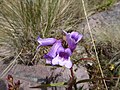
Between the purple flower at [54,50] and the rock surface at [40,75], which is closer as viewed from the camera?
the purple flower at [54,50]

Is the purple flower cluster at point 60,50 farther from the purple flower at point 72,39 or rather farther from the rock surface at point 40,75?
the rock surface at point 40,75

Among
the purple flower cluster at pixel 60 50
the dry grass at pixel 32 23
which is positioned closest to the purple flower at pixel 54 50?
the purple flower cluster at pixel 60 50

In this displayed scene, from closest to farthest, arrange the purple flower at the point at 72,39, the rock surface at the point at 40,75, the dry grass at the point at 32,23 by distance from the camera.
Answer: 1. the purple flower at the point at 72,39
2. the rock surface at the point at 40,75
3. the dry grass at the point at 32,23

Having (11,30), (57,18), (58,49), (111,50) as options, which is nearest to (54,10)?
(57,18)

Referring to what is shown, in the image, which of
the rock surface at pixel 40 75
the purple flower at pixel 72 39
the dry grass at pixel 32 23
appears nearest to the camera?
the purple flower at pixel 72 39

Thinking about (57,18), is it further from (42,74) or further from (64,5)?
(42,74)

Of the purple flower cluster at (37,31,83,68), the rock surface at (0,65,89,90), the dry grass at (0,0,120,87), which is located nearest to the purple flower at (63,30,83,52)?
the purple flower cluster at (37,31,83,68)

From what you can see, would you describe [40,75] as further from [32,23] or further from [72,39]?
[72,39]

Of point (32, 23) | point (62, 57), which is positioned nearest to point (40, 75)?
point (32, 23)
